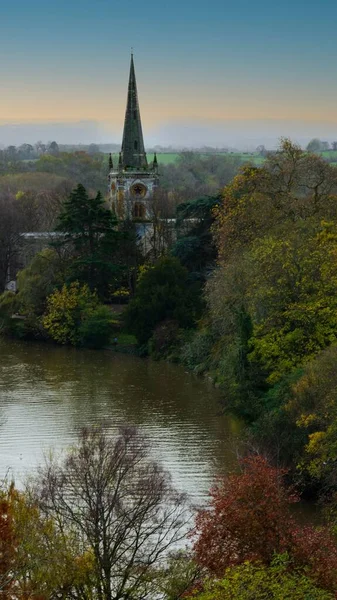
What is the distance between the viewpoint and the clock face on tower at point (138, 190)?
62844mm

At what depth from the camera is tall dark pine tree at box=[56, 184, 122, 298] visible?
52.8 m

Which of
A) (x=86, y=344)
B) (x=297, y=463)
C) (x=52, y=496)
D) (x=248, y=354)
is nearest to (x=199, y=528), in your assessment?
(x=52, y=496)

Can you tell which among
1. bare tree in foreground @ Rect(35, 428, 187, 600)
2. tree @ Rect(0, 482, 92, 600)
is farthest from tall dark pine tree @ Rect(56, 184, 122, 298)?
tree @ Rect(0, 482, 92, 600)

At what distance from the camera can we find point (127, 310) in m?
49.1

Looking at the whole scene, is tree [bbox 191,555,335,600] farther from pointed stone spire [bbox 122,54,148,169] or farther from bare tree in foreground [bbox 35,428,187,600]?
pointed stone spire [bbox 122,54,148,169]

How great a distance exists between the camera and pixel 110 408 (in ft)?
121

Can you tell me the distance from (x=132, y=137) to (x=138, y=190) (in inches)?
125

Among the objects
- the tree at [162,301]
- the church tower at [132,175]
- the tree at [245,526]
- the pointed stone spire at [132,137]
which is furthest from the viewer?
the pointed stone spire at [132,137]

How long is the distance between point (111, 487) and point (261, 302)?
15.6 meters

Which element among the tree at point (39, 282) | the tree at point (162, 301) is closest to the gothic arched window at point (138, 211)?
the tree at point (39, 282)

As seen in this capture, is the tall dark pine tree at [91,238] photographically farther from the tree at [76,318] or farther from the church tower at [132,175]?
the church tower at [132,175]

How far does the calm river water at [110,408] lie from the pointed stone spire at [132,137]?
1739 centimetres

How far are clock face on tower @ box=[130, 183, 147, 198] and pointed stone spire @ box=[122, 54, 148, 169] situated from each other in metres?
1.09

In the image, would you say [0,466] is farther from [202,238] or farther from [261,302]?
[202,238]
